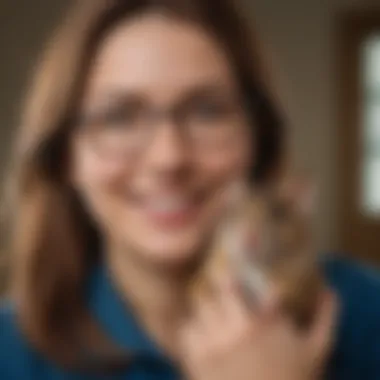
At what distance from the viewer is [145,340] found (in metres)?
0.71

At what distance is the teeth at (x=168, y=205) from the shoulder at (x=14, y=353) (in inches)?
5.8

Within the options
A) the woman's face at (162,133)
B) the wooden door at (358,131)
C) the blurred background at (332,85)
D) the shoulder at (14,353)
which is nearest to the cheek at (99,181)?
the woman's face at (162,133)

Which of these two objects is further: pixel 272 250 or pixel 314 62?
pixel 314 62

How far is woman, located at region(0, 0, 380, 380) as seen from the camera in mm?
657

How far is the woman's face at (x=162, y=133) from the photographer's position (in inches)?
25.8

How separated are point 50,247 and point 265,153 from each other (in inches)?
7.5

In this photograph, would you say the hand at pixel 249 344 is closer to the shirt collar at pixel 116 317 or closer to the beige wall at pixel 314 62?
the shirt collar at pixel 116 317

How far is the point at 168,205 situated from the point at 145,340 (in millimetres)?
111

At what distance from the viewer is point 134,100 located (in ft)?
→ 2.15

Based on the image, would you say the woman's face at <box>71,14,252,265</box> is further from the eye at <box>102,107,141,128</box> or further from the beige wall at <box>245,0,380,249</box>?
the beige wall at <box>245,0,380,249</box>

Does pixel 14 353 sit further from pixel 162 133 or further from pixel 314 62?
pixel 314 62

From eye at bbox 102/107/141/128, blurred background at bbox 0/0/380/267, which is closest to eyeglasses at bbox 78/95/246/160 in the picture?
eye at bbox 102/107/141/128

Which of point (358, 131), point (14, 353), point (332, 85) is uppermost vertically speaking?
point (332, 85)

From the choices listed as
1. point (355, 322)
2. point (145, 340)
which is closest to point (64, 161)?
point (145, 340)
